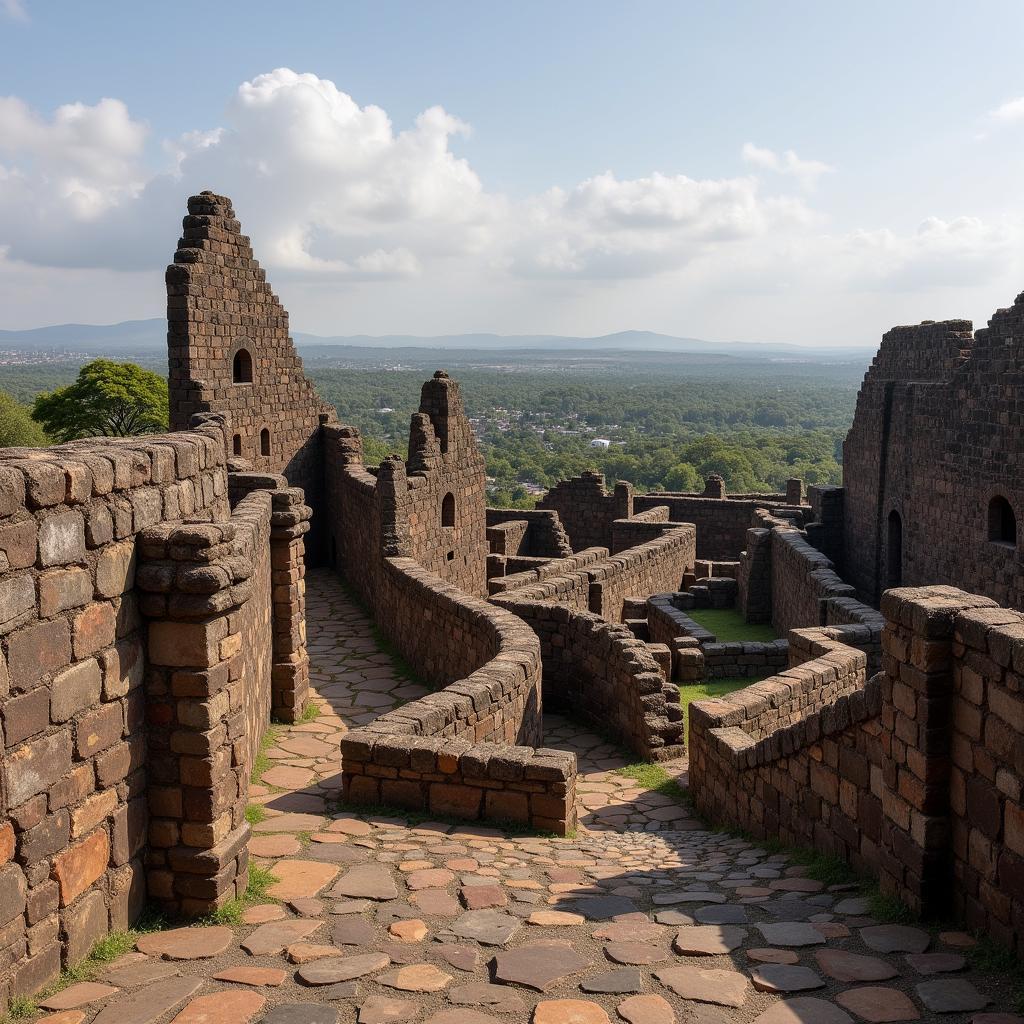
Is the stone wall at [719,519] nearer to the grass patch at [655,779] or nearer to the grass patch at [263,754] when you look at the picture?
the grass patch at [655,779]

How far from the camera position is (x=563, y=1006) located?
436 cm

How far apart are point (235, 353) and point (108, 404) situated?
1119 inches

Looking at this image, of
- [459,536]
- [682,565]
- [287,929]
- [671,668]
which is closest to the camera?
[287,929]

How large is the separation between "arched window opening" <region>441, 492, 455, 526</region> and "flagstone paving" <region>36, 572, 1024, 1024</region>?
371 inches

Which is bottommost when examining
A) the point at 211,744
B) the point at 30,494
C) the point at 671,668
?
the point at 671,668

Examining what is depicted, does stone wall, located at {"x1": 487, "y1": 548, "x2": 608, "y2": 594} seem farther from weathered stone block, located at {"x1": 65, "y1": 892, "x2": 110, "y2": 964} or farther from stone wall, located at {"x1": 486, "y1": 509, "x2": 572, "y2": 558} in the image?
weathered stone block, located at {"x1": 65, "y1": 892, "x2": 110, "y2": 964}

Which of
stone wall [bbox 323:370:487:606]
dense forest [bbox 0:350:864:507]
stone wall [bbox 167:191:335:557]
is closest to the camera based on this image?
stone wall [bbox 323:370:487:606]

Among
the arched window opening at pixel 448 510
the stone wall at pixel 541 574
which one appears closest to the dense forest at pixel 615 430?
the stone wall at pixel 541 574

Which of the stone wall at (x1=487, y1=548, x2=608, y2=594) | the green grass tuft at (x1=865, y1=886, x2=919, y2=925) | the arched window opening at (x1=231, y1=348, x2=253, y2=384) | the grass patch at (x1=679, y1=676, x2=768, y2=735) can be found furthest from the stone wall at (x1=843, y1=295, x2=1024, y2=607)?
the arched window opening at (x1=231, y1=348, x2=253, y2=384)

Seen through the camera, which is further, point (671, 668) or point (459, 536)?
point (459, 536)

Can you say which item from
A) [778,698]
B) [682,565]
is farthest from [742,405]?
[778,698]

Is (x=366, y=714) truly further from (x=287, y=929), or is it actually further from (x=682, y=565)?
(x=682, y=565)

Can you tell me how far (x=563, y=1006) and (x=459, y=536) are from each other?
1261 centimetres

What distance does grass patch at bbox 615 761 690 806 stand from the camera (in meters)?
9.69
